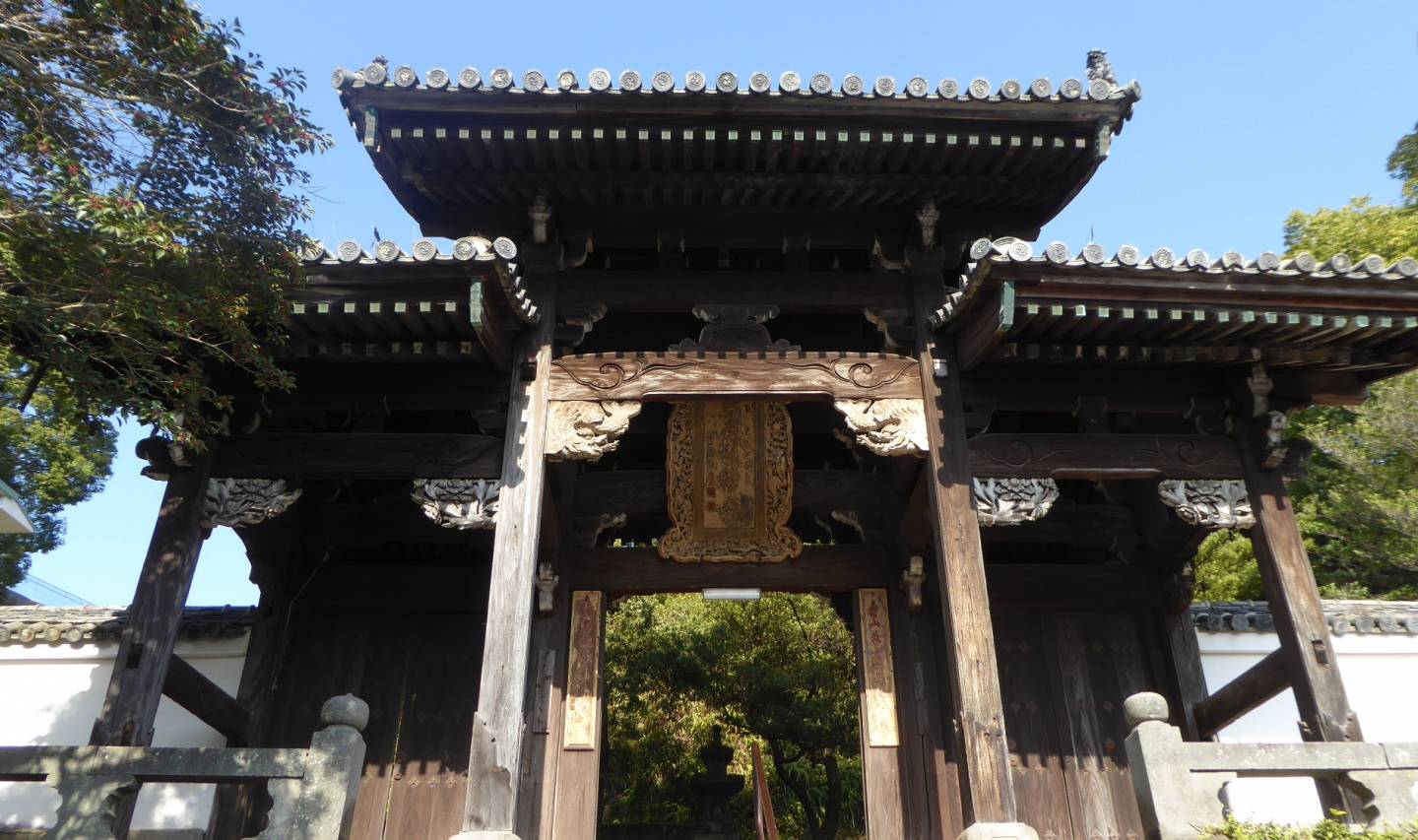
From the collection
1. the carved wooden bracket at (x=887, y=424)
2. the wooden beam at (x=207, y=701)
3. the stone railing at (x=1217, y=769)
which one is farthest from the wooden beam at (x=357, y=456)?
the stone railing at (x=1217, y=769)

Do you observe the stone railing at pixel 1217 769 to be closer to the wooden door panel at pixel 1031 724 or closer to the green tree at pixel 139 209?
the wooden door panel at pixel 1031 724

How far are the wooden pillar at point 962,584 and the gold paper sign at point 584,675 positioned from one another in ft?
11.1

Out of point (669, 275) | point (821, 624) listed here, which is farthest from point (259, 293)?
point (821, 624)

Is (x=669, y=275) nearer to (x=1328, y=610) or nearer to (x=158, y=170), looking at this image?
(x=158, y=170)

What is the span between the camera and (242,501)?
23.1 ft

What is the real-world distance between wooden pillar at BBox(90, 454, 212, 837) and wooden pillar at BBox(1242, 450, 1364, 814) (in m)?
7.96

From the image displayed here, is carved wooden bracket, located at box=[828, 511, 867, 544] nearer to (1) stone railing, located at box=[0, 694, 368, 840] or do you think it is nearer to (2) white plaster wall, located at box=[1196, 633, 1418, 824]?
(2) white plaster wall, located at box=[1196, 633, 1418, 824]

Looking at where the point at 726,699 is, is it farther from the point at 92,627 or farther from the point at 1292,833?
the point at 1292,833

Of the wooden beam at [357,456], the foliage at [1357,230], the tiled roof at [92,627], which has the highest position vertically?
the foliage at [1357,230]

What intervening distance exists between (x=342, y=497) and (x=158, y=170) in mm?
4633

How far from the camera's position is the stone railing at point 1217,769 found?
203 inches

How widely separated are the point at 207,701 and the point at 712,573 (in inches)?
178

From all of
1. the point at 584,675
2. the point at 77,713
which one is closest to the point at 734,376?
the point at 584,675

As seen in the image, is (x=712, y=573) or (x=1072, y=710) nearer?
(x=1072, y=710)
